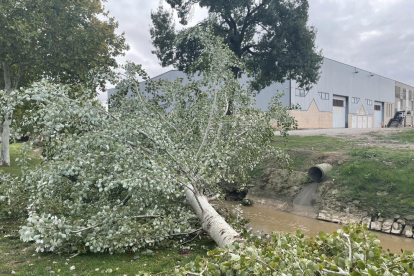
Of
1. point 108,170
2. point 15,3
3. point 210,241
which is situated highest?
point 15,3

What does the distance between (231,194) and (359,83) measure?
36.6 meters

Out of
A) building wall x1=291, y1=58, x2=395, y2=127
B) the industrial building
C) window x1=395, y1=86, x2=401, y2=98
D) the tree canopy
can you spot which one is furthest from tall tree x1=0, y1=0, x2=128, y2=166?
window x1=395, y1=86, x2=401, y2=98

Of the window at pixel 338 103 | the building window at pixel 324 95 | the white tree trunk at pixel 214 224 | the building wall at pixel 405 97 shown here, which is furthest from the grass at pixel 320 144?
the building wall at pixel 405 97

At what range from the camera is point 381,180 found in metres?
9.79

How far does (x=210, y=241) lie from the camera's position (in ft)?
19.9

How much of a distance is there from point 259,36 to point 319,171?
917 centimetres

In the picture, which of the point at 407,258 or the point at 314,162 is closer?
the point at 407,258

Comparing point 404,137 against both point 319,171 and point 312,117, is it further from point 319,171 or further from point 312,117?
point 312,117

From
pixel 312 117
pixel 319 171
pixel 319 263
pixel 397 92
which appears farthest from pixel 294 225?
pixel 397 92

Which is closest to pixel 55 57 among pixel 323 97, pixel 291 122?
pixel 291 122

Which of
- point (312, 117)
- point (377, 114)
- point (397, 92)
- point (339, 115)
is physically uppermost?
point (397, 92)

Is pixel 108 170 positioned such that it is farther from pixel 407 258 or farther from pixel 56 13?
pixel 56 13

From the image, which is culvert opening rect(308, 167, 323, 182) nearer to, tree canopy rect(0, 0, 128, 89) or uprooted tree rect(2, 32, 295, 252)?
uprooted tree rect(2, 32, 295, 252)

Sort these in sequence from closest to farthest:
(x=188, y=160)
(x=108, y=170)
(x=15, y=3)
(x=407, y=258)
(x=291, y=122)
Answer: (x=407, y=258) → (x=108, y=170) → (x=188, y=160) → (x=291, y=122) → (x=15, y=3)
